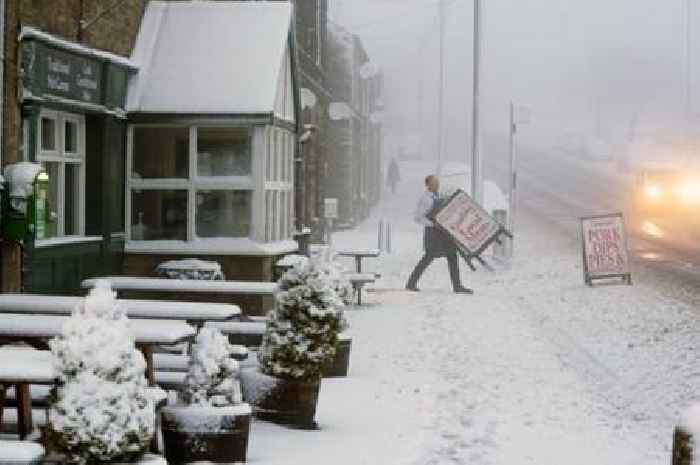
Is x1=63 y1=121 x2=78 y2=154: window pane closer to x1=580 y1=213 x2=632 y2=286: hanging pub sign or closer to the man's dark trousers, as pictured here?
the man's dark trousers

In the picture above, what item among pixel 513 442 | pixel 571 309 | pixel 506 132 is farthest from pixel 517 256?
pixel 506 132

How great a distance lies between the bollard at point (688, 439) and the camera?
17.8 feet

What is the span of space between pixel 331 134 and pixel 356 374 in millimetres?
26540

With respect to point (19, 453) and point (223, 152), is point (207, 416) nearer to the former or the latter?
point (19, 453)

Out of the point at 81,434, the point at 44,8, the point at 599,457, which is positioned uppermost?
the point at 44,8

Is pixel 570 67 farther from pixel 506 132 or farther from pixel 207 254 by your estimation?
pixel 207 254

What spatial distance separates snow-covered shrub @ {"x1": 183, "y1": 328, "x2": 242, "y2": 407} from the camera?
7.70 metres

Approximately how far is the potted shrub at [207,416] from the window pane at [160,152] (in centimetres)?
796

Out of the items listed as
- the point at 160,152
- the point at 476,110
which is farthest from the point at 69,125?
the point at 476,110

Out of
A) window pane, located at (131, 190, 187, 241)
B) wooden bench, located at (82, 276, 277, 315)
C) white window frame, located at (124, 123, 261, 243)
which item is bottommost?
wooden bench, located at (82, 276, 277, 315)

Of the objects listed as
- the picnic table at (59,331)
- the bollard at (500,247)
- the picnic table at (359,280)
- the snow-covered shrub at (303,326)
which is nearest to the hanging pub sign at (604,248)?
the picnic table at (359,280)

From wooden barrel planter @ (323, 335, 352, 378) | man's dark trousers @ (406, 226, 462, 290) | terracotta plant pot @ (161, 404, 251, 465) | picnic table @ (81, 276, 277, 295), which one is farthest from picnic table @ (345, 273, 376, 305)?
terracotta plant pot @ (161, 404, 251, 465)

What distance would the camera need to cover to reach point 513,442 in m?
9.02

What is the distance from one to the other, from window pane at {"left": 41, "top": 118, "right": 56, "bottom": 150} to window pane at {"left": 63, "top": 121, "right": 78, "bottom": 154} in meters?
0.39
